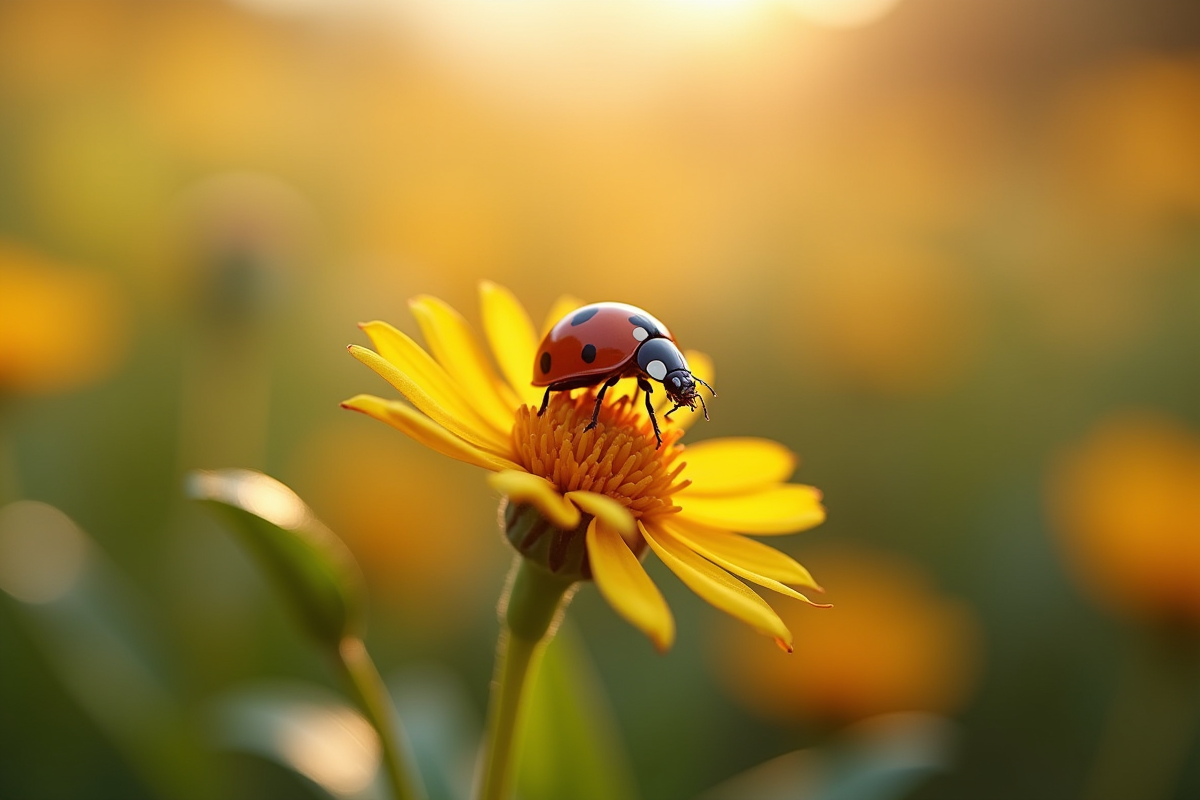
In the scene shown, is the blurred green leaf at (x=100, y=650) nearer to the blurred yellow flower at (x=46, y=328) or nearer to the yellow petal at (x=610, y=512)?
the blurred yellow flower at (x=46, y=328)

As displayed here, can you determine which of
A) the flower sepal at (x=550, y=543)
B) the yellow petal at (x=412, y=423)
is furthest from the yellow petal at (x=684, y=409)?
the yellow petal at (x=412, y=423)

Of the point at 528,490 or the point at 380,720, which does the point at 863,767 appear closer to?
the point at 380,720

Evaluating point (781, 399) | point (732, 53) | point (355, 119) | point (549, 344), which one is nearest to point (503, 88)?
point (355, 119)

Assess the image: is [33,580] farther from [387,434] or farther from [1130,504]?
[1130,504]

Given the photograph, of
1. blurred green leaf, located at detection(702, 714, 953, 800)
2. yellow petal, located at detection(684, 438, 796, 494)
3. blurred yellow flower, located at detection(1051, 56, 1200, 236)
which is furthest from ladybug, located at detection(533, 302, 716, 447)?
blurred yellow flower, located at detection(1051, 56, 1200, 236)

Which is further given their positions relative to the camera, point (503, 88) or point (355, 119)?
point (503, 88)
